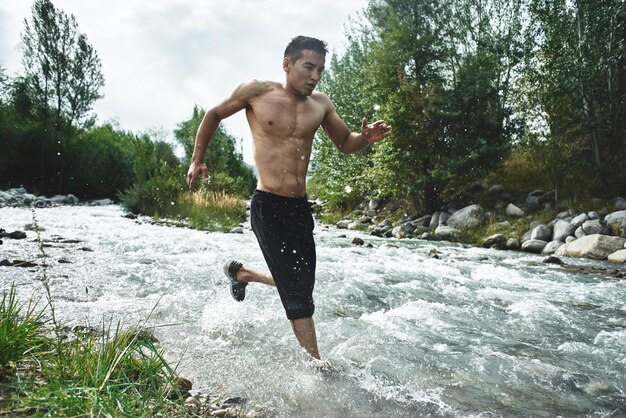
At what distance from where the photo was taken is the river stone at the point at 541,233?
1064 cm

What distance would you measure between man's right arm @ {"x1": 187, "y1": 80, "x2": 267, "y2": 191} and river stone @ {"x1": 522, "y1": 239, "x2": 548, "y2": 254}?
906 centimetres

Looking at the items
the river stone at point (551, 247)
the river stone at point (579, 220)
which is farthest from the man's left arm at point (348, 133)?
the river stone at point (579, 220)

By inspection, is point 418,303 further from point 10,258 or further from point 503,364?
point 10,258

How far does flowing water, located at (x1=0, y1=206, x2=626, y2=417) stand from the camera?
241 cm

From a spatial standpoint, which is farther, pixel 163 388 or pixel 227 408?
pixel 227 408

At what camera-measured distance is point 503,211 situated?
13.9m

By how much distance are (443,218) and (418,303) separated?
10355 mm

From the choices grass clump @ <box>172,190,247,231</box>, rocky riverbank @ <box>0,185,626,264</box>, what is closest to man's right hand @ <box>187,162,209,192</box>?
rocky riverbank @ <box>0,185,626,264</box>

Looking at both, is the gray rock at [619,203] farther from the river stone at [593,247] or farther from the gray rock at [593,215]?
the river stone at [593,247]

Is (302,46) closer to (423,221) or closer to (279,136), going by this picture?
(279,136)

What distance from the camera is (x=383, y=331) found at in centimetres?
361

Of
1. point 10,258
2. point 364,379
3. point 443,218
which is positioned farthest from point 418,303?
point 443,218

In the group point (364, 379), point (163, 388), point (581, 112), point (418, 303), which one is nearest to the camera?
point (163, 388)

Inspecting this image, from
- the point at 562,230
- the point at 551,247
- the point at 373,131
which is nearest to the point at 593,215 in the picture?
the point at 562,230
